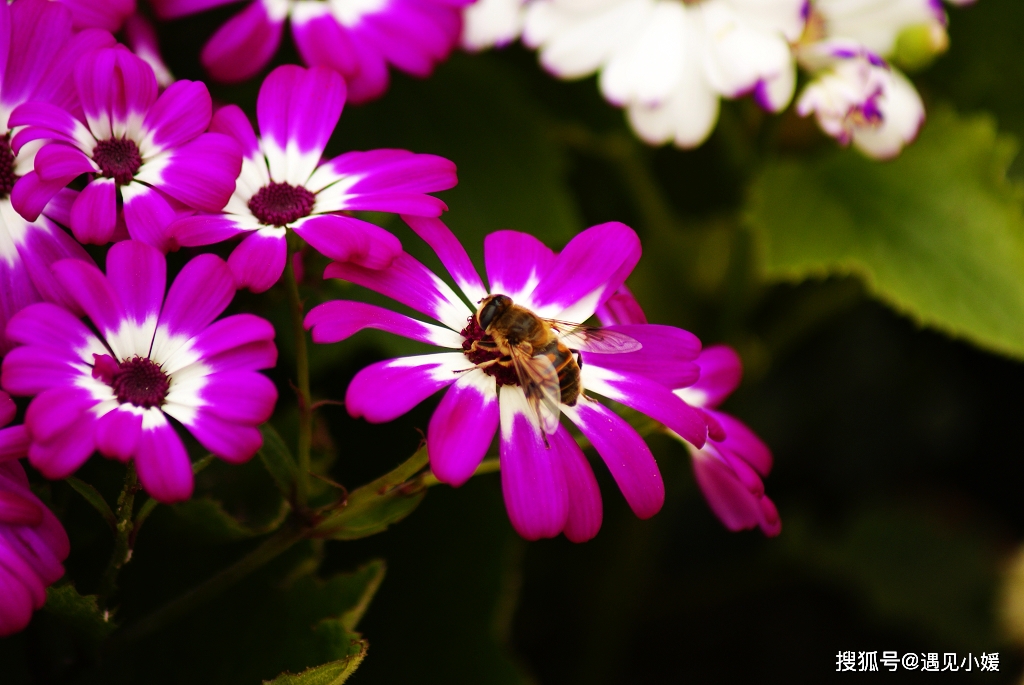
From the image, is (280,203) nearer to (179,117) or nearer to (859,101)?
(179,117)

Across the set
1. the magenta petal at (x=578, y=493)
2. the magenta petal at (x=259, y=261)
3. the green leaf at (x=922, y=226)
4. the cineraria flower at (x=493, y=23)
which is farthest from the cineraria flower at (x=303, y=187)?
the green leaf at (x=922, y=226)

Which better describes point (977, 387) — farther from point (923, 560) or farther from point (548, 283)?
point (548, 283)

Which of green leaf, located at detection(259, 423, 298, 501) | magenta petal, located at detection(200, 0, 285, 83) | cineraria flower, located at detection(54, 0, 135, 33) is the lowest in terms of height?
green leaf, located at detection(259, 423, 298, 501)

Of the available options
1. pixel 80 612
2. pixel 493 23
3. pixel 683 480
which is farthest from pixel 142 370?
pixel 683 480

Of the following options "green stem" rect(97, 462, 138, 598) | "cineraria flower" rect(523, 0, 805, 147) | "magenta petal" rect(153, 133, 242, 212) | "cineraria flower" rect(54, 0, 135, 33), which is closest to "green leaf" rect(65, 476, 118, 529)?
"green stem" rect(97, 462, 138, 598)

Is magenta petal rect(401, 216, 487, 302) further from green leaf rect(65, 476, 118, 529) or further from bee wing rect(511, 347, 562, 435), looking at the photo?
green leaf rect(65, 476, 118, 529)
